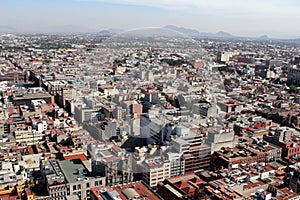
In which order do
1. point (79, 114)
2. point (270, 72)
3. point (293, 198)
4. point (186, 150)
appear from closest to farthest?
point (293, 198) → point (186, 150) → point (79, 114) → point (270, 72)

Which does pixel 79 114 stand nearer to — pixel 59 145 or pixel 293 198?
pixel 59 145

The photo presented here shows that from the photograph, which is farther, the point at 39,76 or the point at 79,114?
the point at 39,76

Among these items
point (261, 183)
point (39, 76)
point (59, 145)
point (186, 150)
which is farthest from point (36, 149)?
point (39, 76)

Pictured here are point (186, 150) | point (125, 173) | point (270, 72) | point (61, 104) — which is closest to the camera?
point (125, 173)

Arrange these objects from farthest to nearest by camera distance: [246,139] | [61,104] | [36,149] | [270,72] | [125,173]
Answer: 1. [270,72]
2. [61,104]
3. [246,139]
4. [36,149]
5. [125,173]

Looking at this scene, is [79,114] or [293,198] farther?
[79,114]

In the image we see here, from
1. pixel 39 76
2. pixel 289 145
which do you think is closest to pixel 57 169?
pixel 289 145

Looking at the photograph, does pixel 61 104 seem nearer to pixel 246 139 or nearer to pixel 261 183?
pixel 246 139

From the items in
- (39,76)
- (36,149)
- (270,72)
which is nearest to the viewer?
(36,149)
